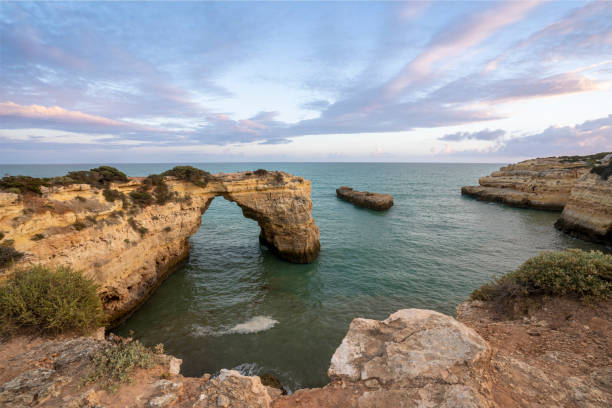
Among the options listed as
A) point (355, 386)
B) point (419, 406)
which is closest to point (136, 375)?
point (355, 386)

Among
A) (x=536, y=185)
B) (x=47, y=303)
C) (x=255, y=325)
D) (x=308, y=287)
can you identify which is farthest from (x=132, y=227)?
(x=536, y=185)

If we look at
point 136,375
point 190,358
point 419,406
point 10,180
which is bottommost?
point 190,358

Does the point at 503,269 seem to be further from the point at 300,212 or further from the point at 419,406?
the point at 419,406

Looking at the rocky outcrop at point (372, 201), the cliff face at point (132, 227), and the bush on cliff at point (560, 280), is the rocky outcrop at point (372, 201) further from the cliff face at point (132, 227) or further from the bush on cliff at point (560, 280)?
the bush on cliff at point (560, 280)

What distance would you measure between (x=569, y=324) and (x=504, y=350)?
7.34 feet

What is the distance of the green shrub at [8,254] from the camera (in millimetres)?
8329

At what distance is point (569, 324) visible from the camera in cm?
580

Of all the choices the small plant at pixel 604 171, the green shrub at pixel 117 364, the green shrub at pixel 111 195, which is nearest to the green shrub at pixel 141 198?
the green shrub at pixel 111 195

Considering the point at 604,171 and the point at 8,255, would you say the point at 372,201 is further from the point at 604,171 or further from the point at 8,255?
the point at 8,255

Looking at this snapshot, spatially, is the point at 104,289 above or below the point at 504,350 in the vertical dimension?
below

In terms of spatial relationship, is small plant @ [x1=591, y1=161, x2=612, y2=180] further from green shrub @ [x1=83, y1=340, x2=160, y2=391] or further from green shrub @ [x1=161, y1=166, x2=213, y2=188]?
green shrub @ [x1=83, y1=340, x2=160, y2=391]

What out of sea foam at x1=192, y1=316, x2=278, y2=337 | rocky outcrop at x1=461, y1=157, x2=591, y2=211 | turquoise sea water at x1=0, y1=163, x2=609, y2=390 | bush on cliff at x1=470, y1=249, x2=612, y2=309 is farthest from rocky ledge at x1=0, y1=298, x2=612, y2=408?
rocky outcrop at x1=461, y1=157, x2=591, y2=211

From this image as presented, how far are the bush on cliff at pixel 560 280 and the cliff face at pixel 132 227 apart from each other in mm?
13389

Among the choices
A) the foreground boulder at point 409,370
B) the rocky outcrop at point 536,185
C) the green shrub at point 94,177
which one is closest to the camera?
the foreground boulder at point 409,370
